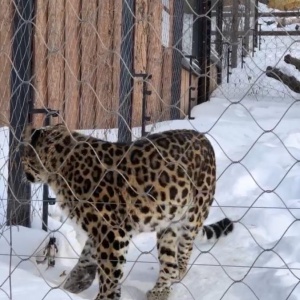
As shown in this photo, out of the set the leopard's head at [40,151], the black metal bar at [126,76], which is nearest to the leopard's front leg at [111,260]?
the leopard's head at [40,151]

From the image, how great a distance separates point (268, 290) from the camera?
2.48 meters

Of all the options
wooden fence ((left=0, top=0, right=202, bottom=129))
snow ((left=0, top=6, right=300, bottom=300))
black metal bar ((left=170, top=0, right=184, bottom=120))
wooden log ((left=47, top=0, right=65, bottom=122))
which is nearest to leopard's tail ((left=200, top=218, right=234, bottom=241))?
snow ((left=0, top=6, right=300, bottom=300))

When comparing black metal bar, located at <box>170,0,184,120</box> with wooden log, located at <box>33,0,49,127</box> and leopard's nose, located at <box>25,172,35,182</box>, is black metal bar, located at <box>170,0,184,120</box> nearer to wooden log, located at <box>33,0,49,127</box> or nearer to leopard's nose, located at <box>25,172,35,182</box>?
wooden log, located at <box>33,0,49,127</box>

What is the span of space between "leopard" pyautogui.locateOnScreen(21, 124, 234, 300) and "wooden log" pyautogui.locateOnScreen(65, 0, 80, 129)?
133cm

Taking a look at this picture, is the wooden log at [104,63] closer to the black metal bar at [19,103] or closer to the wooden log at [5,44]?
the wooden log at [5,44]

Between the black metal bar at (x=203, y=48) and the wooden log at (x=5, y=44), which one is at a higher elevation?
the wooden log at (x=5, y=44)

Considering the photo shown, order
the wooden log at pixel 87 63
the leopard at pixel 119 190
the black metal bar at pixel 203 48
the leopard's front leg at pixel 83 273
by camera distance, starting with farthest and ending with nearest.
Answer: the black metal bar at pixel 203 48 < the wooden log at pixel 87 63 < the leopard's front leg at pixel 83 273 < the leopard at pixel 119 190

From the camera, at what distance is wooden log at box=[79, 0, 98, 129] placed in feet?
13.5

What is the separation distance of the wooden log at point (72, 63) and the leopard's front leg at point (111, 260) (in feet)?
5.07

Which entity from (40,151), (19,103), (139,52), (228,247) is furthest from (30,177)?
(139,52)

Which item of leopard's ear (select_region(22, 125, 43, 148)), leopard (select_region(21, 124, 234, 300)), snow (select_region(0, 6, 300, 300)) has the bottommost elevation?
snow (select_region(0, 6, 300, 300))

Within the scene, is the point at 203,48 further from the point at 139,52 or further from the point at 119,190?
the point at 119,190

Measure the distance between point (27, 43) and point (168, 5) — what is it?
144 inches

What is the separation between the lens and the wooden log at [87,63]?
4.13m
